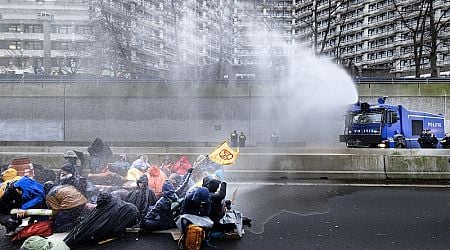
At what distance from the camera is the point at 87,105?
880 inches

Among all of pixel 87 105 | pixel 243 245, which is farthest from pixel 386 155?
pixel 87 105

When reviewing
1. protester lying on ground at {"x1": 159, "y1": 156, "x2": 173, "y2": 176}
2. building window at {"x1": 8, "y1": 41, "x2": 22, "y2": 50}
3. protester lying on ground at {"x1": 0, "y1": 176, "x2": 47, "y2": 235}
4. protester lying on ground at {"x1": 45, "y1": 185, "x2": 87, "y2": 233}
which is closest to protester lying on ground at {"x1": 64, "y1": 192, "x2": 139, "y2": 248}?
protester lying on ground at {"x1": 45, "y1": 185, "x2": 87, "y2": 233}

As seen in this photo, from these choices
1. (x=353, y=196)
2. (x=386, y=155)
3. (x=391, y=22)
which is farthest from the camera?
(x=391, y=22)

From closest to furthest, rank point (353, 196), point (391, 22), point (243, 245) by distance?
point (243, 245), point (353, 196), point (391, 22)

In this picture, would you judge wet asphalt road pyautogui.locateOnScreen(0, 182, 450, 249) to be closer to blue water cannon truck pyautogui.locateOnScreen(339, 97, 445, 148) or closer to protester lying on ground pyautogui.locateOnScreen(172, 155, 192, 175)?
protester lying on ground pyautogui.locateOnScreen(172, 155, 192, 175)

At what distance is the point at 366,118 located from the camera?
53.8 feet

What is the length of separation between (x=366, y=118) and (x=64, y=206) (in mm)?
13378

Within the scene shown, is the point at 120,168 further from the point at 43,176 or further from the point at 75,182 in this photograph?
the point at 75,182

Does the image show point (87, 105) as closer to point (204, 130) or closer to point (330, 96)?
point (204, 130)

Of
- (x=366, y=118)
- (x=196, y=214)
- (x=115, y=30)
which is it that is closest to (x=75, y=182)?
(x=196, y=214)

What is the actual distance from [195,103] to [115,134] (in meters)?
4.68

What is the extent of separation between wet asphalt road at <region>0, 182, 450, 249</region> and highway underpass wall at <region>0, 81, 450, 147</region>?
12590 millimetres

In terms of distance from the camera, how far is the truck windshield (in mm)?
16111

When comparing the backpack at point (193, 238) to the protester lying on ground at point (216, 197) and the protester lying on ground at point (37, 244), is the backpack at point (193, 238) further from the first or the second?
the protester lying on ground at point (37, 244)
